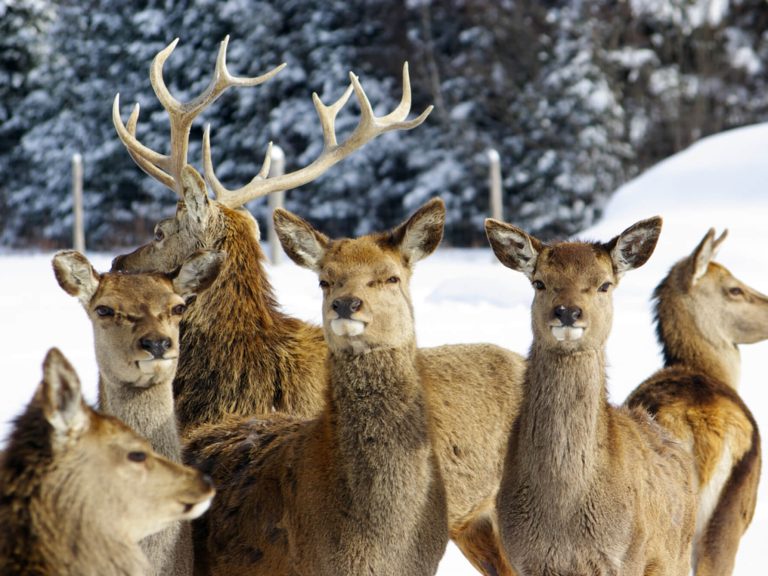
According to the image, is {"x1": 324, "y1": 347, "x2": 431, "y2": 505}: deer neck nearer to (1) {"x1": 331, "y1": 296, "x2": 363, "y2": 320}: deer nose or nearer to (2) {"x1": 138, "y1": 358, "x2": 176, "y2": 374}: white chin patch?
(1) {"x1": 331, "y1": 296, "x2": 363, "y2": 320}: deer nose

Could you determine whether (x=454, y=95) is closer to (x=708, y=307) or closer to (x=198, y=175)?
(x=708, y=307)

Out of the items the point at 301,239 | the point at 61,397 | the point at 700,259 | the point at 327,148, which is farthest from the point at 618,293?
the point at 61,397

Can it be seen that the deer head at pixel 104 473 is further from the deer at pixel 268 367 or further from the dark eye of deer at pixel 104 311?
the deer at pixel 268 367

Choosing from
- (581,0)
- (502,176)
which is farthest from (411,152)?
(581,0)

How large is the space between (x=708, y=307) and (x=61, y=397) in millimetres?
5020

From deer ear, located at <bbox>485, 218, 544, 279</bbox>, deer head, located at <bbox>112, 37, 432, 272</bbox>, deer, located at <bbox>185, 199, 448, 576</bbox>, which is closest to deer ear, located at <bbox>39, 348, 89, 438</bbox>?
deer, located at <bbox>185, 199, 448, 576</bbox>

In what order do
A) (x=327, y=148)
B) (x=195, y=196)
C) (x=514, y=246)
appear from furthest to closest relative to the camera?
(x=327, y=148), (x=195, y=196), (x=514, y=246)

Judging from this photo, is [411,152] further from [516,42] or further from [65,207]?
[65,207]

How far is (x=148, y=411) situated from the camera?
538 cm

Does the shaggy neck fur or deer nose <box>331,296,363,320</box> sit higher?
deer nose <box>331,296,363,320</box>

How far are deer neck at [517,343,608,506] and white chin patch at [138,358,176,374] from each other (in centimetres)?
167

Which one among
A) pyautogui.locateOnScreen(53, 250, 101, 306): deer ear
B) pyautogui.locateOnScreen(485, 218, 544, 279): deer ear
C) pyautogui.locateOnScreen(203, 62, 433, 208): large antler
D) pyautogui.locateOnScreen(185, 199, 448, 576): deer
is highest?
pyautogui.locateOnScreen(203, 62, 433, 208): large antler

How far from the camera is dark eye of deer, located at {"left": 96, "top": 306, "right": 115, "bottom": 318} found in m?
5.39

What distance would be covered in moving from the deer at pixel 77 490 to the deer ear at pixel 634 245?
7.84ft
